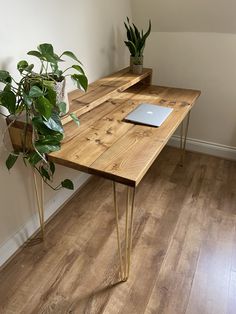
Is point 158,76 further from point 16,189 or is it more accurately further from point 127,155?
point 16,189

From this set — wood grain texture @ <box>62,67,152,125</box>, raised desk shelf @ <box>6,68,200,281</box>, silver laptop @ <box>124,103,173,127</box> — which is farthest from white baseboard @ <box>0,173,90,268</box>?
silver laptop @ <box>124,103,173,127</box>

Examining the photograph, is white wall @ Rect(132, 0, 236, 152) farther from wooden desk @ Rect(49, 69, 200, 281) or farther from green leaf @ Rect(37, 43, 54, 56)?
green leaf @ Rect(37, 43, 54, 56)

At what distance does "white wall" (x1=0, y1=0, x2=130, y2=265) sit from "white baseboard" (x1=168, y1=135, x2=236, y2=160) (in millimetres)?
1027

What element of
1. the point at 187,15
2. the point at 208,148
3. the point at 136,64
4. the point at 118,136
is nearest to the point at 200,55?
the point at 187,15

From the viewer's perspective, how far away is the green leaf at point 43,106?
0.96 m

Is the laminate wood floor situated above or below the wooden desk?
below

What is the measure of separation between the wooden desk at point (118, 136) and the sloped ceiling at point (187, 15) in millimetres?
543

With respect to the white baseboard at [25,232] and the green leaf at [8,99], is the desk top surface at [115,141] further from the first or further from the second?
the white baseboard at [25,232]

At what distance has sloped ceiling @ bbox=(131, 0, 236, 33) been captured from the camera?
1828 mm

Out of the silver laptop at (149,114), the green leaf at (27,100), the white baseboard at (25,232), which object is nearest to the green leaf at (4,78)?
the green leaf at (27,100)

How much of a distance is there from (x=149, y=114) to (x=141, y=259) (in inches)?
34.0

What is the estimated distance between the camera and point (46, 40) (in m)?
1.38

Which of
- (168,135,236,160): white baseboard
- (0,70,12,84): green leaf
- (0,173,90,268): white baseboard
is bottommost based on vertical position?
(0,173,90,268): white baseboard

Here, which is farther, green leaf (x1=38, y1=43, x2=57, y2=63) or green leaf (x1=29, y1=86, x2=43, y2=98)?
green leaf (x1=38, y1=43, x2=57, y2=63)
